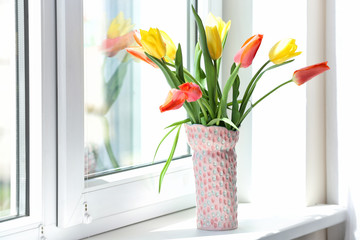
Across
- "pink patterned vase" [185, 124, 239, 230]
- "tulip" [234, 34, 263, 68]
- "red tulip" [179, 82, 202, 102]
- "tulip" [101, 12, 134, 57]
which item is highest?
"tulip" [101, 12, 134, 57]

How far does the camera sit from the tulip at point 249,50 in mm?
1100

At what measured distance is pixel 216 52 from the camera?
1121mm

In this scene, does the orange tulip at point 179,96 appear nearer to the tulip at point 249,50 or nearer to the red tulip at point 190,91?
the red tulip at point 190,91

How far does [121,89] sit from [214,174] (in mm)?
293

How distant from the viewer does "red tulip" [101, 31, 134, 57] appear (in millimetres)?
1187

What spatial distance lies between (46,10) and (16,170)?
1.05 ft

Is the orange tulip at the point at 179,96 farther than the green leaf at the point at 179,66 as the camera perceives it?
No

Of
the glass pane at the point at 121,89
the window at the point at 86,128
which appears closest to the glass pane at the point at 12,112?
the window at the point at 86,128

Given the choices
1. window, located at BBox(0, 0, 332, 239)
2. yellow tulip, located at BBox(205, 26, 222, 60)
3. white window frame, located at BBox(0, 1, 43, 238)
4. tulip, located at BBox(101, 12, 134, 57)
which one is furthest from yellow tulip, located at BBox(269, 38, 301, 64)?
white window frame, located at BBox(0, 1, 43, 238)

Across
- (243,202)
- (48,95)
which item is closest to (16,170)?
(48,95)

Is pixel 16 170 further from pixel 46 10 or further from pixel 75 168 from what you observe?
pixel 46 10

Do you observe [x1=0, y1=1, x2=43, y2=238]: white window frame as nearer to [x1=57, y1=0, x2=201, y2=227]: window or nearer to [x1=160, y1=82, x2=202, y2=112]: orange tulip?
[x1=57, y1=0, x2=201, y2=227]: window

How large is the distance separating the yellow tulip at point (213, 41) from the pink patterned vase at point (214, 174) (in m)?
0.16

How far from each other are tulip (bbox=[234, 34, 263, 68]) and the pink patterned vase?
0.15 metres
